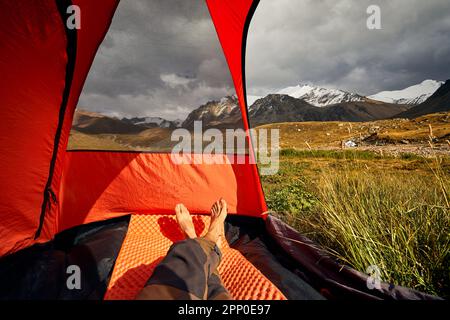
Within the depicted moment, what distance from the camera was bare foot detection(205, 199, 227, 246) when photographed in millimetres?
1824

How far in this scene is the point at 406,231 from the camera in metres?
1.46

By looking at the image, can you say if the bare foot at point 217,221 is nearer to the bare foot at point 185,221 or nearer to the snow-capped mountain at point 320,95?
the bare foot at point 185,221

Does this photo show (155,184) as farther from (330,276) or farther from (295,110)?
(295,110)

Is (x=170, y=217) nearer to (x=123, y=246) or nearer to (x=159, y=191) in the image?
(x=159, y=191)

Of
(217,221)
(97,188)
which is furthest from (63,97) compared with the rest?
(217,221)

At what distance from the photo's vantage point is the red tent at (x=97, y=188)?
4.58 feet

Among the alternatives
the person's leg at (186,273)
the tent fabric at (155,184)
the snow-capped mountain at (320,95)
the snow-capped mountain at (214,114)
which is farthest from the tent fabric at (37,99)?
the snow-capped mountain at (320,95)

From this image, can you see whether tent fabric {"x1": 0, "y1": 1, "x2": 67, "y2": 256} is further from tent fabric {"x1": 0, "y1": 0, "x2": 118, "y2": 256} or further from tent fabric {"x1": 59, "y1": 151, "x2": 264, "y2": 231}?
tent fabric {"x1": 59, "y1": 151, "x2": 264, "y2": 231}

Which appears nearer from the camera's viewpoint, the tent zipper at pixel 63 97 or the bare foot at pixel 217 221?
the tent zipper at pixel 63 97

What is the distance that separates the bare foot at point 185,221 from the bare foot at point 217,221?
15 centimetres

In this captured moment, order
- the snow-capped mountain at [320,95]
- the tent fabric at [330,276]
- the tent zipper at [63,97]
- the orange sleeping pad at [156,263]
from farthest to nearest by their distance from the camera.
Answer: the snow-capped mountain at [320,95] < the tent zipper at [63,97] < the orange sleeping pad at [156,263] < the tent fabric at [330,276]

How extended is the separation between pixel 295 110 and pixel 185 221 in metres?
124

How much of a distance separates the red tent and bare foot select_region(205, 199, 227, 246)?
0.14 meters
